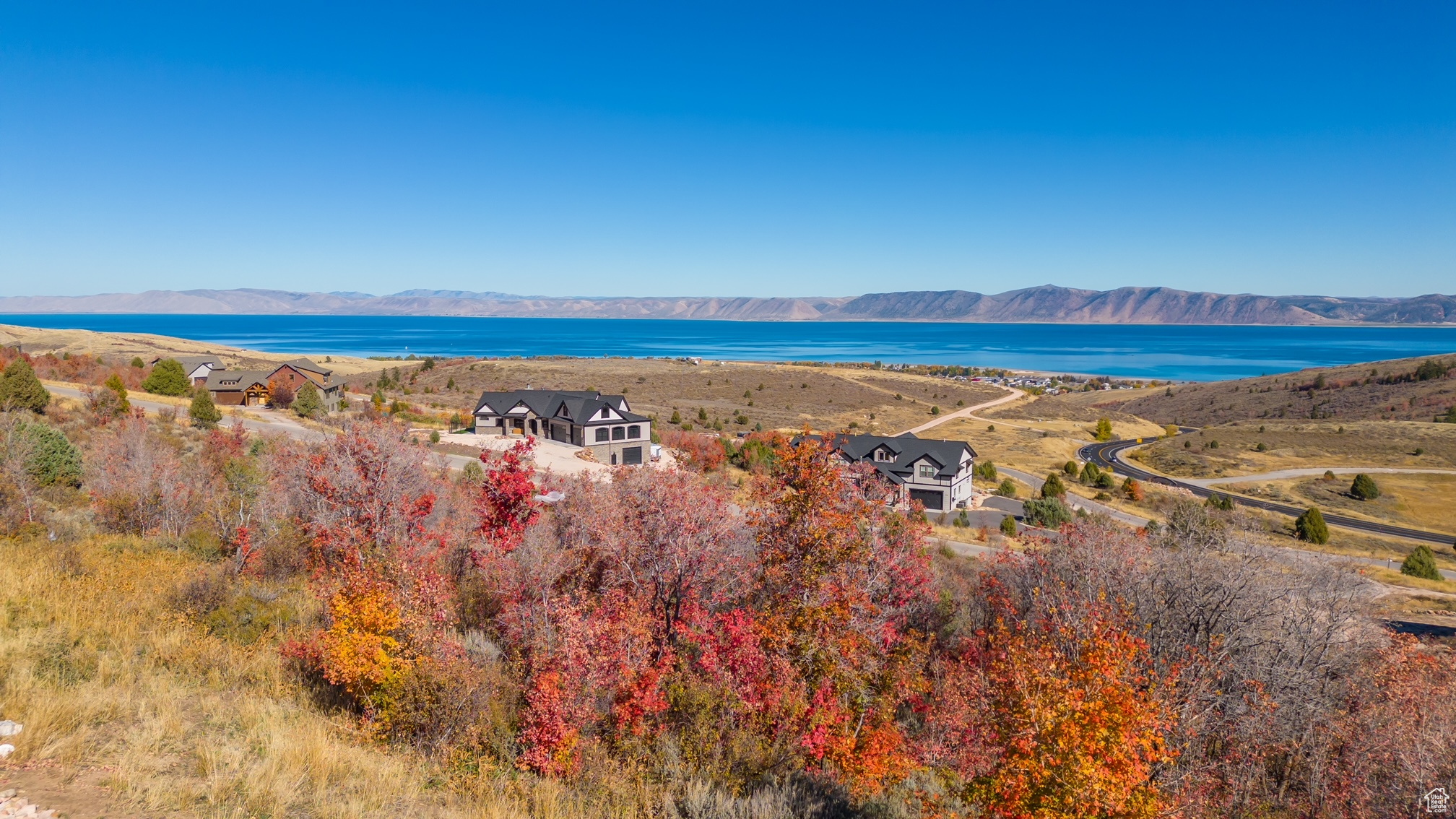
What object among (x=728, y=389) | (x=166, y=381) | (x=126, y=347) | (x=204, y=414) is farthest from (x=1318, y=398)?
(x=126, y=347)

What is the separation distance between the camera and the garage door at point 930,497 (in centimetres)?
5366

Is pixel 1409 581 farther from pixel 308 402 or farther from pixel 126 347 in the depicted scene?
pixel 126 347

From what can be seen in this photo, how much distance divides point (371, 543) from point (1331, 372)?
15196cm

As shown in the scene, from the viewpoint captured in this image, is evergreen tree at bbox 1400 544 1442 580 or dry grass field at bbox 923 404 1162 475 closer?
evergreen tree at bbox 1400 544 1442 580

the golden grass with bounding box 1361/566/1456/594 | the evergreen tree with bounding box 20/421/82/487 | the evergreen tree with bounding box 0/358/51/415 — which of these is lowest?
the golden grass with bounding box 1361/566/1456/594

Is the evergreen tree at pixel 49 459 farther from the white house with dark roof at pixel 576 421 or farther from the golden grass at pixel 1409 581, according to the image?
the golden grass at pixel 1409 581

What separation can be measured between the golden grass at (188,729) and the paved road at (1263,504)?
6267 cm

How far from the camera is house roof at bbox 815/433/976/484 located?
53.7m

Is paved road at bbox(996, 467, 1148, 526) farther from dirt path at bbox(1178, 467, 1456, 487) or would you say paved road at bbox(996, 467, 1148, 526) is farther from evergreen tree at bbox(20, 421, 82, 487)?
evergreen tree at bbox(20, 421, 82, 487)

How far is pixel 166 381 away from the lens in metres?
54.6

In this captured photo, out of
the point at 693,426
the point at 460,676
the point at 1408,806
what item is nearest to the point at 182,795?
the point at 460,676

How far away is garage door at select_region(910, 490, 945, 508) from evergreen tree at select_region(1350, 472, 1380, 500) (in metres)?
35.8

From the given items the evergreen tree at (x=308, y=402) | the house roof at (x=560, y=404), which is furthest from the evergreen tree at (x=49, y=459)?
the house roof at (x=560, y=404)

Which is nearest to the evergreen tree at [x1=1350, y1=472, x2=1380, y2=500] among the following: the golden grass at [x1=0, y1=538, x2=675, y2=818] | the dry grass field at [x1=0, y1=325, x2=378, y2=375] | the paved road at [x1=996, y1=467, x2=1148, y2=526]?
the paved road at [x1=996, y1=467, x2=1148, y2=526]
